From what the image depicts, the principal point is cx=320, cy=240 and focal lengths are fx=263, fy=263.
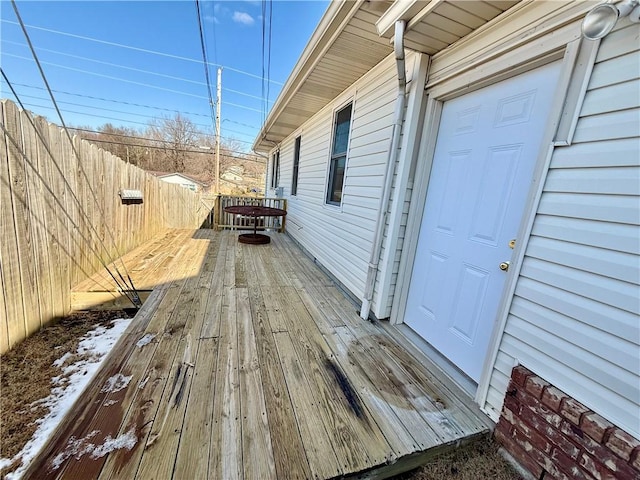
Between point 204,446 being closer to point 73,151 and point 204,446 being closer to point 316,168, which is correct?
point 73,151

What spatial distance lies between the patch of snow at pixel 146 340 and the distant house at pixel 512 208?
6.25ft

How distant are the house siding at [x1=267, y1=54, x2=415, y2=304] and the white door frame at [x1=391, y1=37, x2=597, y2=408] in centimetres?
42

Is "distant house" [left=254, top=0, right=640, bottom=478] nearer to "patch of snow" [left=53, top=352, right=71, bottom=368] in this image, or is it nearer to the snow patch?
the snow patch

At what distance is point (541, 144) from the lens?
4.54 ft

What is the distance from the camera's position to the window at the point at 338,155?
12.5 feet

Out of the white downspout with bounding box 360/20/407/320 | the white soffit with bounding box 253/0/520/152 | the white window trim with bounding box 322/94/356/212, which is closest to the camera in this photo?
the white soffit with bounding box 253/0/520/152

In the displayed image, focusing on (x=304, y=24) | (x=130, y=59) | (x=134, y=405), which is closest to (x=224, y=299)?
(x=134, y=405)

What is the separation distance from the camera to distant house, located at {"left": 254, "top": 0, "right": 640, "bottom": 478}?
1075 millimetres

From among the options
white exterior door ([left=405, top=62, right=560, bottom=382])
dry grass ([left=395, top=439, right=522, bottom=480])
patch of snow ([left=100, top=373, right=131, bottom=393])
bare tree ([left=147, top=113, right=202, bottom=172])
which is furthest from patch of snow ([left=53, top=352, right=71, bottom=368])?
bare tree ([left=147, top=113, right=202, bottom=172])

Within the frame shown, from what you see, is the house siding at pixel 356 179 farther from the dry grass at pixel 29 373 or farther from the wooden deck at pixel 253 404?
the dry grass at pixel 29 373

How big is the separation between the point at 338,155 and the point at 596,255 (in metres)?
3.28

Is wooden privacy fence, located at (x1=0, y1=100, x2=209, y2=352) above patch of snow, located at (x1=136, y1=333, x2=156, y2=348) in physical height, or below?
above

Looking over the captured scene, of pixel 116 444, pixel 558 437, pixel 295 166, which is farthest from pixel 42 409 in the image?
pixel 295 166

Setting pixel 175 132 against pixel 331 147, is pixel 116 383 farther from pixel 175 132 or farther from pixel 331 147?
pixel 175 132
